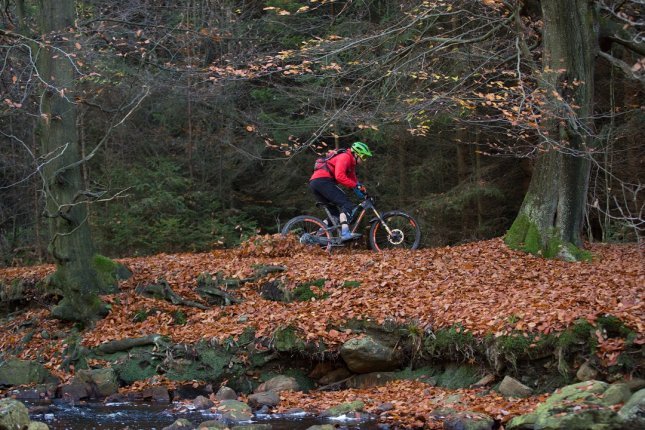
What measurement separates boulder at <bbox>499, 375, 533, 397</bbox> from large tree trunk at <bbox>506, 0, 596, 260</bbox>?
14.8 ft

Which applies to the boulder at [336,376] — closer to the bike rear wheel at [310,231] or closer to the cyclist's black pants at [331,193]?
the bike rear wheel at [310,231]

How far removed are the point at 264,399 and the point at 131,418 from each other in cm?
166

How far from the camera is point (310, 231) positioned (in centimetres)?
1485

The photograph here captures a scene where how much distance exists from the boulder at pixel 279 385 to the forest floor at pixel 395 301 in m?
0.23

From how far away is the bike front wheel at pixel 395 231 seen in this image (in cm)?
1429

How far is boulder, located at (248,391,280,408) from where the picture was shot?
382 inches

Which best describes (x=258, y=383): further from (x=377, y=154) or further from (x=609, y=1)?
(x=377, y=154)

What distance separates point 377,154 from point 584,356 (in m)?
12.2

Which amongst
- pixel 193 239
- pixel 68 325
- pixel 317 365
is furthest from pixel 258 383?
pixel 193 239

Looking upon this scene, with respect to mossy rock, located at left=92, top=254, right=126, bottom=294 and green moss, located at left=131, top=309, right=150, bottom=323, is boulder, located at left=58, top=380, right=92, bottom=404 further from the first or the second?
mossy rock, located at left=92, top=254, right=126, bottom=294

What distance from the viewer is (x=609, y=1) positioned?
1409cm

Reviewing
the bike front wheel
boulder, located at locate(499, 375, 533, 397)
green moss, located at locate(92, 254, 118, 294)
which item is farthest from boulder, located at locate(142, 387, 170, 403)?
the bike front wheel

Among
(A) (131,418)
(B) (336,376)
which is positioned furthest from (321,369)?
(A) (131,418)

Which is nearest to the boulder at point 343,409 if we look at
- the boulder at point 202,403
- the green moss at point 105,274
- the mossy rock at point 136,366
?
the boulder at point 202,403
